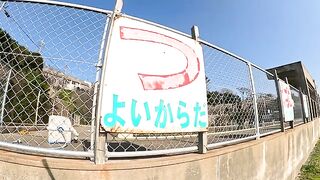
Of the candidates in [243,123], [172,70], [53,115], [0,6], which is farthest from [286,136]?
[0,6]

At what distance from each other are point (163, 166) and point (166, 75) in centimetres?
77

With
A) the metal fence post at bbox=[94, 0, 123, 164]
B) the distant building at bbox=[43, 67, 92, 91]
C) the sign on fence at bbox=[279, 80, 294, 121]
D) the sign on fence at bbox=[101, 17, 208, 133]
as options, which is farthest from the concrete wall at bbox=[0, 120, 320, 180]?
the sign on fence at bbox=[279, 80, 294, 121]

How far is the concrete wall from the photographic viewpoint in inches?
71.8

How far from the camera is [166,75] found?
96.2 inches

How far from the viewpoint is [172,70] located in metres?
2.51

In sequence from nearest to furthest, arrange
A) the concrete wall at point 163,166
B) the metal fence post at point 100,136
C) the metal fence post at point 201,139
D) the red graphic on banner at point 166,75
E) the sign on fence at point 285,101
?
the concrete wall at point 163,166, the metal fence post at point 100,136, the red graphic on banner at point 166,75, the metal fence post at point 201,139, the sign on fence at point 285,101

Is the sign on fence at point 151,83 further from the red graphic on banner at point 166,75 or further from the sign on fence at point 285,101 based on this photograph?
the sign on fence at point 285,101

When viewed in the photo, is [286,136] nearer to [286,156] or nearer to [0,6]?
[286,156]

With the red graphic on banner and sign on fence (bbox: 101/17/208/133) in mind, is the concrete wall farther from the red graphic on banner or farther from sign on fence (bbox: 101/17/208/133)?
the red graphic on banner

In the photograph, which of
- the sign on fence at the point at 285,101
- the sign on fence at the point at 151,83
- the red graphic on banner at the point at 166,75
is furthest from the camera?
the sign on fence at the point at 285,101

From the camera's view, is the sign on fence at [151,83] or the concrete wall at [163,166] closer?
the concrete wall at [163,166]

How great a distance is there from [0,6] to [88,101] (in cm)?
112

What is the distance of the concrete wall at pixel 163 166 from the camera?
1.82 meters

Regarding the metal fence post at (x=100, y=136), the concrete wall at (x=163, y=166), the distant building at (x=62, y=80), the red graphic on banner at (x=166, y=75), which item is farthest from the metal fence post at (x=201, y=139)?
the distant building at (x=62, y=80)
